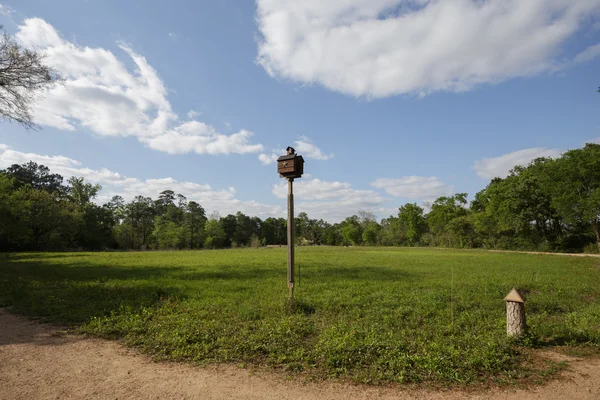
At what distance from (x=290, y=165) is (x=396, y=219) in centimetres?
7256

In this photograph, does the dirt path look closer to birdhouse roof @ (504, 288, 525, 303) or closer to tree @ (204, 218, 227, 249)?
birdhouse roof @ (504, 288, 525, 303)

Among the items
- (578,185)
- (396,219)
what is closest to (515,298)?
(578,185)

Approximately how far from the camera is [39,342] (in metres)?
5.79

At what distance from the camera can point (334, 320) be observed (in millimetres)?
7191

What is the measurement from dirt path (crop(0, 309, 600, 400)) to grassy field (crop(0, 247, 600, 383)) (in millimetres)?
354

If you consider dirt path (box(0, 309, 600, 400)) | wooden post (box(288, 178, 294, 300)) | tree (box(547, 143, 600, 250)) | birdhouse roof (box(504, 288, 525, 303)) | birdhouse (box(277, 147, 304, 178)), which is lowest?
dirt path (box(0, 309, 600, 400))

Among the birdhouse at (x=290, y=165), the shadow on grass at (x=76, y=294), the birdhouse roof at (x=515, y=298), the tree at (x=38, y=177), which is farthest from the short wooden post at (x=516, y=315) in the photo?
the tree at (x=38, y=177)

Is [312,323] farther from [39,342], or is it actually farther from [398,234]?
[398,234]

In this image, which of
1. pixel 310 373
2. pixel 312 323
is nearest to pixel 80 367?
pixel 310 373

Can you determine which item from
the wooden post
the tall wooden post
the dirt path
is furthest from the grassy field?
the tall wooden post

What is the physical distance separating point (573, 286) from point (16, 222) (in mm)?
43902

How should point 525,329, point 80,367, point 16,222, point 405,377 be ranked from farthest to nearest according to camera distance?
point 16,222 → point 525,329 → point 80,367 → point 405,377

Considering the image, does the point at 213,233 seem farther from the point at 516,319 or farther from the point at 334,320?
the point at 516,319

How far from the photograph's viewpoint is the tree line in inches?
1273
